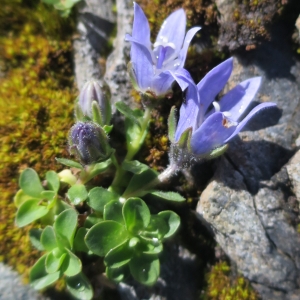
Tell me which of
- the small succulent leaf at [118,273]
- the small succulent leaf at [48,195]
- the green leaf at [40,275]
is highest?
the small succulent leaf at [48,195]

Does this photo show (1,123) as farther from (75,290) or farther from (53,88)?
(75,290)

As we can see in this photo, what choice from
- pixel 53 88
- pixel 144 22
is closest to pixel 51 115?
pixel 53 88

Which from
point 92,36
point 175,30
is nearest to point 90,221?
point 175,30

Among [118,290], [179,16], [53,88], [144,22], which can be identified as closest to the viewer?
[144,22]

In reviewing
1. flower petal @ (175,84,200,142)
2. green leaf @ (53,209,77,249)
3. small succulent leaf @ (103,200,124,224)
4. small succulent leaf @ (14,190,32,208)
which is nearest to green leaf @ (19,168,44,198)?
small succulent leaf @ (14,190,32,208)

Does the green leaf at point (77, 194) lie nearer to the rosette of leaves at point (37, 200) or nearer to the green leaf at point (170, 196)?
the rosette of leaves at point (37, 200)

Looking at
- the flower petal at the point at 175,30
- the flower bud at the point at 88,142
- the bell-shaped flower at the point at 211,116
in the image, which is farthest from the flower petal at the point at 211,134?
the flower petal at the point at 175,30

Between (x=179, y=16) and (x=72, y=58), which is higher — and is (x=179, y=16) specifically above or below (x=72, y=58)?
above
